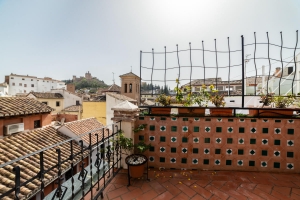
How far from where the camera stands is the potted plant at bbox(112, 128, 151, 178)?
9.30ft

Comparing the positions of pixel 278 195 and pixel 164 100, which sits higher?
pixel 164 100

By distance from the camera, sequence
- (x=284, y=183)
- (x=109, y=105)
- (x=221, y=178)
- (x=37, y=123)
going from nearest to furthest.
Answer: (x=284, y=183) → (x=221, y=178) → (x=37, y=123) → (x=109, y=105)

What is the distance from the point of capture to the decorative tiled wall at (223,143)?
3.18 m

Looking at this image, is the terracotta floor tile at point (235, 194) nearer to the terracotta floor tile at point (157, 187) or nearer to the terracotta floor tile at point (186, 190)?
the terracotta floor tile at point (186, 190)

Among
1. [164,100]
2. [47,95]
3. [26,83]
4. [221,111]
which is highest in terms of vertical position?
[26,83]

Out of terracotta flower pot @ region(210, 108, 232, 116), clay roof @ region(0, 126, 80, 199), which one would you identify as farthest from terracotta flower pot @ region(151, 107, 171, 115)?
clay roof @ region(0, 126, 80, 199)

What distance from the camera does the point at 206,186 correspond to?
2729 mm

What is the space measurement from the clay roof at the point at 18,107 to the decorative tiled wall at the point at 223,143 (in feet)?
32.1

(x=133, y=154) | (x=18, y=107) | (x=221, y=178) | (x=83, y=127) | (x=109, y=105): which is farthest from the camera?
(x=109, y=105)

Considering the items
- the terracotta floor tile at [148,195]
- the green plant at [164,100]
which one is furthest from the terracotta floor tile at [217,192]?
the green plant at [164,100]

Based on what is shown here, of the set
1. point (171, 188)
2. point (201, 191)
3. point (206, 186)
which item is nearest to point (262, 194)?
point (206, 186)

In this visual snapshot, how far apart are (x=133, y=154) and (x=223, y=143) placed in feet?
6.60

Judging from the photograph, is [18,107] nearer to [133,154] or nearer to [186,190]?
[133,154]

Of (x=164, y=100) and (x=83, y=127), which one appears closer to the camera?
(x=164, y=100)
